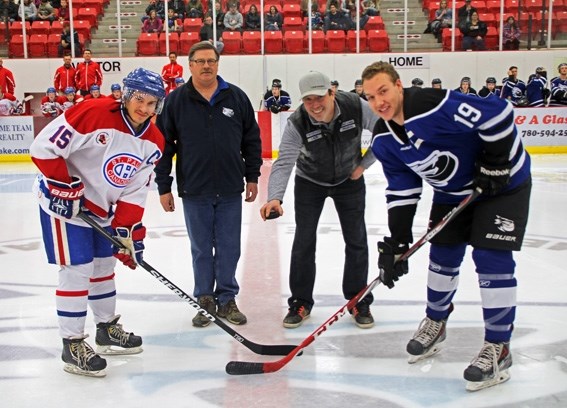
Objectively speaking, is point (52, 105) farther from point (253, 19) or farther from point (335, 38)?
point (335, 38)

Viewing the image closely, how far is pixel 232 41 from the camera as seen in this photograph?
12.8m

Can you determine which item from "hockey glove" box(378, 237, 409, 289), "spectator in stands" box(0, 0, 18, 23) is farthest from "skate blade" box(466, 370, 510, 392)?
"spectator in stands" box(0, 0, 18, 23)

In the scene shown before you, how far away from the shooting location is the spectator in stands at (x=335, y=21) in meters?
12.9

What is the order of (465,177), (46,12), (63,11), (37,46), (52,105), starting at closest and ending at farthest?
(465,177)
(52,105)
(37,46)
(46,12)
(63,11)

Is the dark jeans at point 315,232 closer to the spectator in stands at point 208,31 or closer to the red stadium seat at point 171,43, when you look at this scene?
the spectator in stands at point 208,31

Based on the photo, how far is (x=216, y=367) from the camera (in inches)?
118

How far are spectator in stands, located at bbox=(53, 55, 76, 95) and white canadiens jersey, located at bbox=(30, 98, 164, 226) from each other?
9.83 m

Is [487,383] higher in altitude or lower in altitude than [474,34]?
lower

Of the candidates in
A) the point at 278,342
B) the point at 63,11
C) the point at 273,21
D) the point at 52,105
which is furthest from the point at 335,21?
the point at 278,342

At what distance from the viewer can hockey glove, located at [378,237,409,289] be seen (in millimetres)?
2889

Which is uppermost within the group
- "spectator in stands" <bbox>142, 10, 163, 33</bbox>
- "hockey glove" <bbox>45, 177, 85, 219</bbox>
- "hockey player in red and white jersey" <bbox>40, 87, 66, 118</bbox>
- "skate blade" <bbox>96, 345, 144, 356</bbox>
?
"spectator in stands" <bbox>142, 10, 163, 33</bbox>

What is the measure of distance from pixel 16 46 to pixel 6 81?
111cm

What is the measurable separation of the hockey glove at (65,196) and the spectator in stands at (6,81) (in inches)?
403

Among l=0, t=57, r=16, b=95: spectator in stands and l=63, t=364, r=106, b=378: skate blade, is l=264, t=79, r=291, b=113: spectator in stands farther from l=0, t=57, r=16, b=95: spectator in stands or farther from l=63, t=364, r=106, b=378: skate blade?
l=63, t=364, r=106, b=378: skate blade
